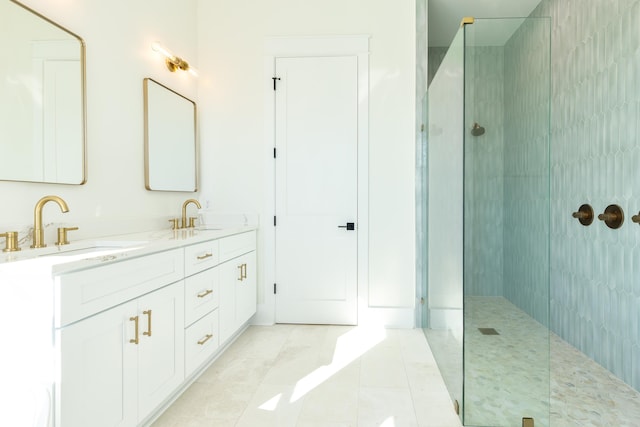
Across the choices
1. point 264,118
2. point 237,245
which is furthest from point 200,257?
point 264,118

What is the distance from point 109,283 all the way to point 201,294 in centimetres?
78

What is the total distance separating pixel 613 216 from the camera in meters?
2.19

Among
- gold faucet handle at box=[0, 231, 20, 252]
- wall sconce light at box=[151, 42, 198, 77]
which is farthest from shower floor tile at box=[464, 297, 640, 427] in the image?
wall sconce light at box=[151, 42, 198, 77]

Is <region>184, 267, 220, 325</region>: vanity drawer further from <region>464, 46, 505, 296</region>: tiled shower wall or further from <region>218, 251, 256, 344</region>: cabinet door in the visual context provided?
<region>464, 46, 505, 296</region>: tiled shower wall

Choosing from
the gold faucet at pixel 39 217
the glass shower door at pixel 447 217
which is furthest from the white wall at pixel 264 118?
the gold faucet at pixel 39 217

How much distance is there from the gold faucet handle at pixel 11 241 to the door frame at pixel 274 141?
188 cm

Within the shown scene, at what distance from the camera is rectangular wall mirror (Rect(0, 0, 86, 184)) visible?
5.26ft

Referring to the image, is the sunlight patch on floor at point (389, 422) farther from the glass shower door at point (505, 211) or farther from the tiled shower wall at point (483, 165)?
the tiled shower wall at point (483, 165)

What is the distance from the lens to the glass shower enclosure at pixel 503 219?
1.66 m

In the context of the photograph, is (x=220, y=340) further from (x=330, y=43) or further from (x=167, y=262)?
(x=330, y=43)

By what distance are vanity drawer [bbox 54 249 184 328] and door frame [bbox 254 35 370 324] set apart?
1.41m

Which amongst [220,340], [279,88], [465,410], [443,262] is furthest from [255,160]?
[465,410]

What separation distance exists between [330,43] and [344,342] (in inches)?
94.2

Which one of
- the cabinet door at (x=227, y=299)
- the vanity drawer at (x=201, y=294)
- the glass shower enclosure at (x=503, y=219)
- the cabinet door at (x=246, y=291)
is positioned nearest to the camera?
the glass shower enclosure at (x=503, y=219)
